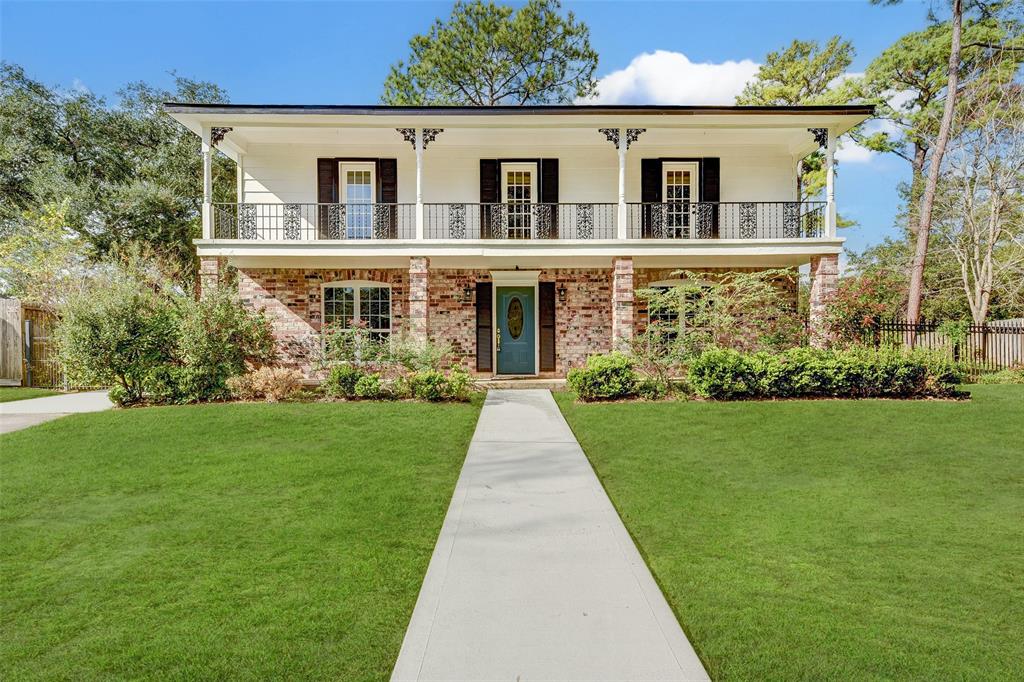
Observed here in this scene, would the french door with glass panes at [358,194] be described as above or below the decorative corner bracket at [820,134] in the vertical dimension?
below

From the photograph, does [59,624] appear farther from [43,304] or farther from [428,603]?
[43,304]

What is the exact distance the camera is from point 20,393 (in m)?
12.8

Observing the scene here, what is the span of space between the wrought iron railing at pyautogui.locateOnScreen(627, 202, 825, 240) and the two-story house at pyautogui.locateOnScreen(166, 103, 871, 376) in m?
0.04

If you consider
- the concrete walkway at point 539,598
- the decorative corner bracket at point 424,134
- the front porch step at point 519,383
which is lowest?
the concrete walkway at point 539,598

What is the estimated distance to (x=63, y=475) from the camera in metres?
6.09

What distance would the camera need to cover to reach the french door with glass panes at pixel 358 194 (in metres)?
14.5

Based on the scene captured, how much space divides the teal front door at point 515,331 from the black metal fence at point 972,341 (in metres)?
9.07

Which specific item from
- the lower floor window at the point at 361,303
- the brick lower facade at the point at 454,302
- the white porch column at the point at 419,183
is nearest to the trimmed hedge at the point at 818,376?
the brick lower facade at the point at 454,302

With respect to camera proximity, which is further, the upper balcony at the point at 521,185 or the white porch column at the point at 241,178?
the white porch column at the point at 241,178

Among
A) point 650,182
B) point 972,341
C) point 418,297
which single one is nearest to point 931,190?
point 972,341

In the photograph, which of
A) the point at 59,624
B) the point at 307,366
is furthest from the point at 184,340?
the point at 59,624

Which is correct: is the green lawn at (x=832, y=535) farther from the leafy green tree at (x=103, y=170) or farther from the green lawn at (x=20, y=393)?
the leafy green tree at (x=103, y=170)

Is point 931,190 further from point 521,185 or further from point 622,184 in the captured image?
point 521,185

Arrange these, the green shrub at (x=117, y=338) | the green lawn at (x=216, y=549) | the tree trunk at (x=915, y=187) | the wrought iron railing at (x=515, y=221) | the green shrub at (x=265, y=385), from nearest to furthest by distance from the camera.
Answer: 1. the green lawn at (x=216, y=549)
2. the green shrub at (x=117, y=338)
3. the green shrub at (x=265, y=385)
4. the wrought iron railing at (x=515, y=221)
5. the tree trunk at (x=915, y=187)
